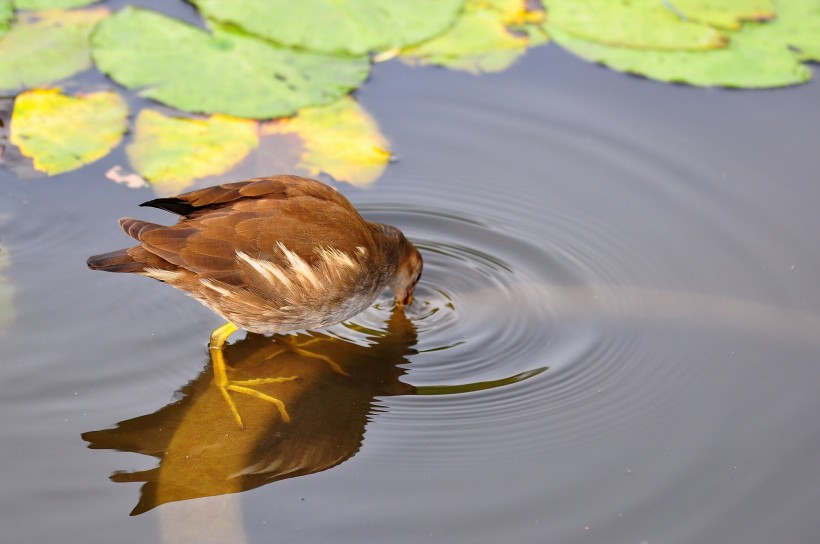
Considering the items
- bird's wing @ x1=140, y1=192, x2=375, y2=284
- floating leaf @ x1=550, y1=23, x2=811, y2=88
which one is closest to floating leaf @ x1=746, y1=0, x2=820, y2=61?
floating leaf @ x1=550, y1=23, x2=811, y2=88

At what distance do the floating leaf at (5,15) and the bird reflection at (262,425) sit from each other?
2.57 metres

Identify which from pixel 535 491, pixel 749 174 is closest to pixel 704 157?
pixel 749 174

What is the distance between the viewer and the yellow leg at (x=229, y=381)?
12.9ft

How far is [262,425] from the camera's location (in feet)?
12.7

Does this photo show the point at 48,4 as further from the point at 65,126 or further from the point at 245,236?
the point at 245,236

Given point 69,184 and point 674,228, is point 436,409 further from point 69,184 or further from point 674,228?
point 69,184

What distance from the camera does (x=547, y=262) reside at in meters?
4.72

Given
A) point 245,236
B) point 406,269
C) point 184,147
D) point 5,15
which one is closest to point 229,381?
point 245,236

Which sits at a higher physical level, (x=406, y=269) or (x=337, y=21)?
(x=337, y=21)

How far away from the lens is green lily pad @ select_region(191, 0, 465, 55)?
5.59 metres

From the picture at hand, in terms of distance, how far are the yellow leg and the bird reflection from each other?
0.08ft

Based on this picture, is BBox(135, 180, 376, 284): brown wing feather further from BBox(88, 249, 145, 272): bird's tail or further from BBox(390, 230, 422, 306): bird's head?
BBox(390, 230, 422, 306): bird's head

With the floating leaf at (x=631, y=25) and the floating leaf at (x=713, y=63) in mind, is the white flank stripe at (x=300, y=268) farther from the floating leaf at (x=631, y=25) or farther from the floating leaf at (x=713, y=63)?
the floating leaf at (x=631, y=25)

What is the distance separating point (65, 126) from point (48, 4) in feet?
3.85
